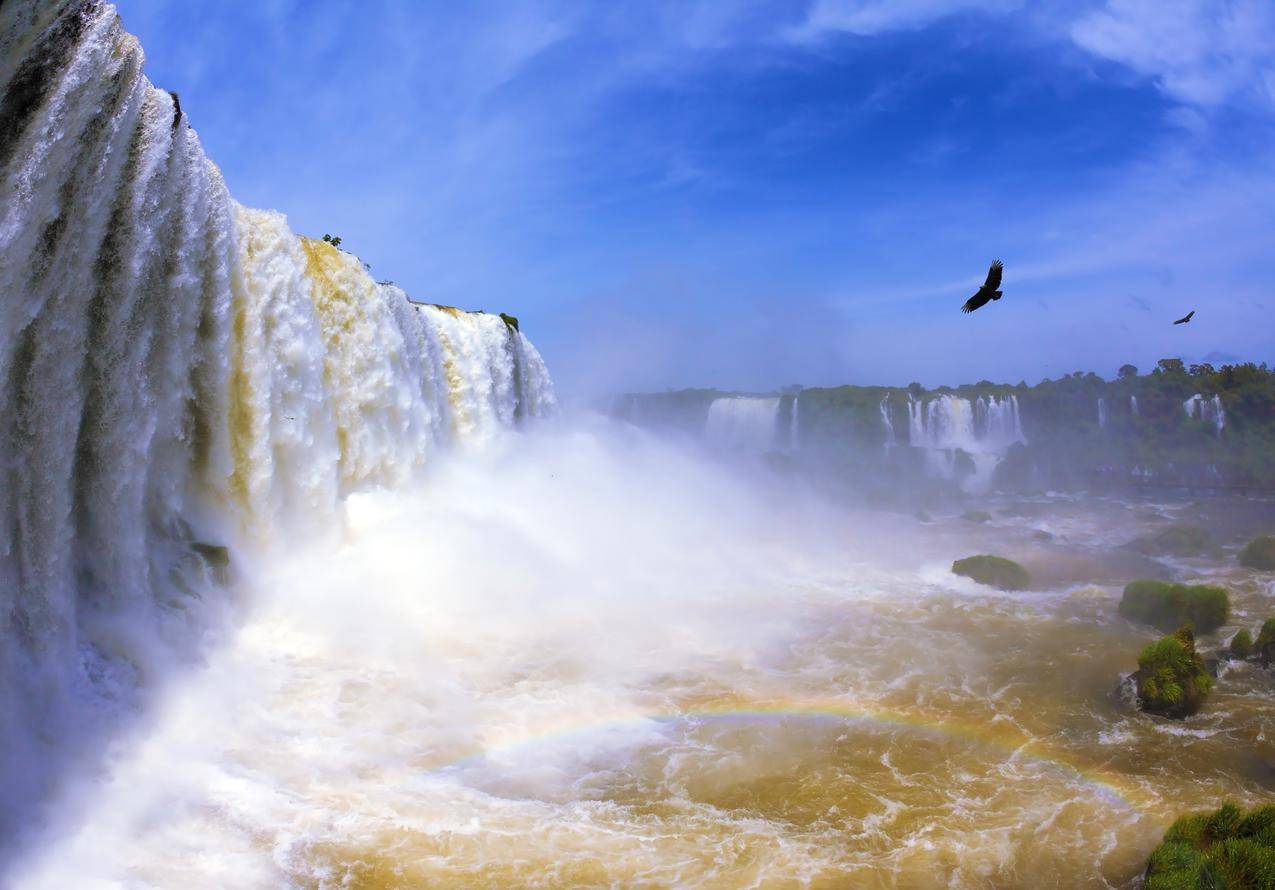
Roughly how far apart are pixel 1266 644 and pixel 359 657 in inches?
→ 517

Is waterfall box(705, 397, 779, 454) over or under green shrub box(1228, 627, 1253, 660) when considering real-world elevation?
over

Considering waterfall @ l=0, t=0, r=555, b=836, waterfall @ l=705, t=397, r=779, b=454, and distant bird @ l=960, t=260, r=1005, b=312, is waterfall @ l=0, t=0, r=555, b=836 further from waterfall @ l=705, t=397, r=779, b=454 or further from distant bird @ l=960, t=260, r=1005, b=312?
waterfall @ l=705, t=397, r=779, b=454

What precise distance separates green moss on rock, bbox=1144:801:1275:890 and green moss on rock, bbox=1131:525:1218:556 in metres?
16.2

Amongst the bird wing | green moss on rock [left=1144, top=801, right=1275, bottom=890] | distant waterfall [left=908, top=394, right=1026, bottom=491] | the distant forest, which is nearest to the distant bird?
the bird wing

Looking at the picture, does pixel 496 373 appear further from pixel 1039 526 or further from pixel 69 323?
pixel 1039 526

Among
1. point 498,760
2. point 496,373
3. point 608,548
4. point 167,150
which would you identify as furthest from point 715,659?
point 496,373

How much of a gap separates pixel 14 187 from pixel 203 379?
4233mm

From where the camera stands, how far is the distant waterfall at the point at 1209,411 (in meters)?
36.5

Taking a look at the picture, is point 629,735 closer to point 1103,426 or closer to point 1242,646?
point 1242,646

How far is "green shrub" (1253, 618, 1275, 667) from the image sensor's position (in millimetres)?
11203

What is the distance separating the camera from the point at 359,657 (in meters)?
10.2

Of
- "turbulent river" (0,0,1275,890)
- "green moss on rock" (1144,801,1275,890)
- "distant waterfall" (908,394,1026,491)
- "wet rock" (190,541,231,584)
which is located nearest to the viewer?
"green moss on rock" (1144,801,1275,890)

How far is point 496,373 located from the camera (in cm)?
2111

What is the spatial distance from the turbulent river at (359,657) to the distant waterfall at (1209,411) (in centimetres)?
2634
